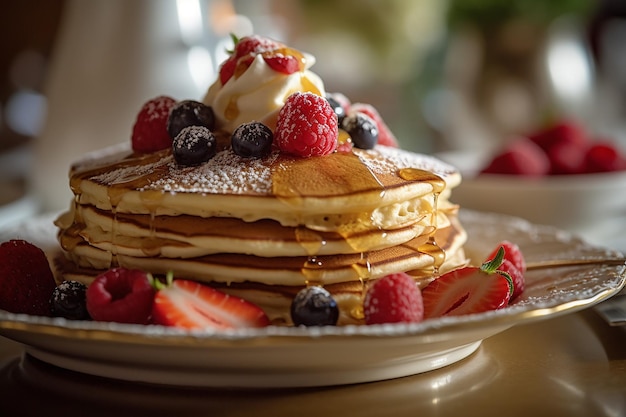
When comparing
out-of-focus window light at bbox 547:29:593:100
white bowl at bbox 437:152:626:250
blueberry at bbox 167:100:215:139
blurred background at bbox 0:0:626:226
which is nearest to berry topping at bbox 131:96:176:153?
blueberry at bbox 167:100:215:139

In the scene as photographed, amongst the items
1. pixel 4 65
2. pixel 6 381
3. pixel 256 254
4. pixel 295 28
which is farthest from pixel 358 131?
pixel 4 65

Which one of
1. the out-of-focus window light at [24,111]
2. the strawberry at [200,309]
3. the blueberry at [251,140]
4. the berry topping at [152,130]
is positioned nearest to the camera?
the strawberry at [200,309]

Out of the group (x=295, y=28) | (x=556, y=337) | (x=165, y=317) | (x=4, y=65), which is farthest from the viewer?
(x=4, y=65)

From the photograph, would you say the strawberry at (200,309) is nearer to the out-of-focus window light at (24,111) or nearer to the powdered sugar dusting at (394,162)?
the powdered sugar dusting at (394,162)

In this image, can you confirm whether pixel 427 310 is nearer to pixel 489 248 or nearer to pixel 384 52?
pixel 489 248

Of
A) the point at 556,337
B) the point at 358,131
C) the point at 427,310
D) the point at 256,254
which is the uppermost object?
the point at 358,131

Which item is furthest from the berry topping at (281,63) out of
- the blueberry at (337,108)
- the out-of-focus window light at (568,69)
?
the out-of-focus window light at (568,69)

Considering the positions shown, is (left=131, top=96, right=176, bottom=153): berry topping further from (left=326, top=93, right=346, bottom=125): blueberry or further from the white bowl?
the white bowl
